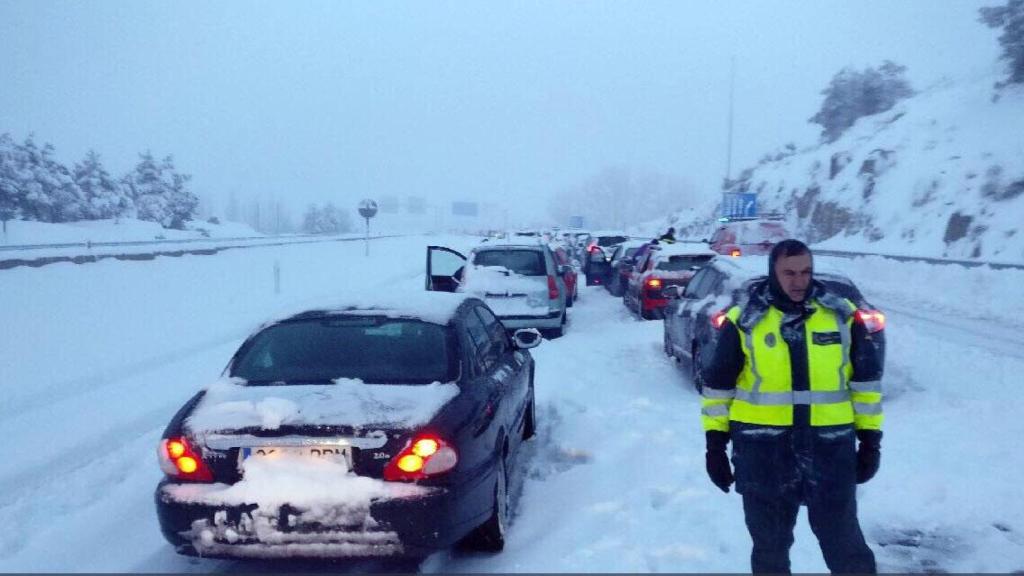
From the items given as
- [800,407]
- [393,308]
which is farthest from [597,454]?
[800,407]

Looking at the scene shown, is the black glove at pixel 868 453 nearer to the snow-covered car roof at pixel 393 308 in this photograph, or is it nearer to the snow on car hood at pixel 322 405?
the snow on car hood at pixel 322 405

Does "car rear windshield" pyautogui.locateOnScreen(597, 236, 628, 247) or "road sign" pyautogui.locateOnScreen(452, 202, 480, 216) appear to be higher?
"road sign" pyautogui.locateOnScreen(452, 202, 480, 216)

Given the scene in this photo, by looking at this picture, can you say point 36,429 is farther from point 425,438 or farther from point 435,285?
point 435,285

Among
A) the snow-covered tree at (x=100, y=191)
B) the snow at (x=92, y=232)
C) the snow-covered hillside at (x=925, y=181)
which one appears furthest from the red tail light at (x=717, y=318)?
the snow-covered tree at (x=100, y=191)

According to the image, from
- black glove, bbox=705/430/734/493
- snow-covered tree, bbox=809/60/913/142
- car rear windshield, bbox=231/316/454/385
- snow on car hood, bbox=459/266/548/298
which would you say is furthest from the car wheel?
snow-covered tree, bbox=809/60/913/142

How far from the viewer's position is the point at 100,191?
256 feet

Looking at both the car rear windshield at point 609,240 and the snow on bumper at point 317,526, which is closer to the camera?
the snow on bumper at point 317,526

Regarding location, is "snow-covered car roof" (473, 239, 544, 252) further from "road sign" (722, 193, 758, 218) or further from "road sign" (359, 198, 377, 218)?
"road sign" (722, 193, 758, 218)

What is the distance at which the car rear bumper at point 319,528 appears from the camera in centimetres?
375

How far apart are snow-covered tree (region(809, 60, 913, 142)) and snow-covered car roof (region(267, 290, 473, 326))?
6076cm

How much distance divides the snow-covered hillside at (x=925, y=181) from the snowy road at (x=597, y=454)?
16.9 m

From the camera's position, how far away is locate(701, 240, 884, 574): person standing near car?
127 inches

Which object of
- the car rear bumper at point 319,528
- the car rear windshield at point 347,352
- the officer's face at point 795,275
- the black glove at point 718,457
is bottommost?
the car rear bumper at point 319,528

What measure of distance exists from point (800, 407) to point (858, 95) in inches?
2539
